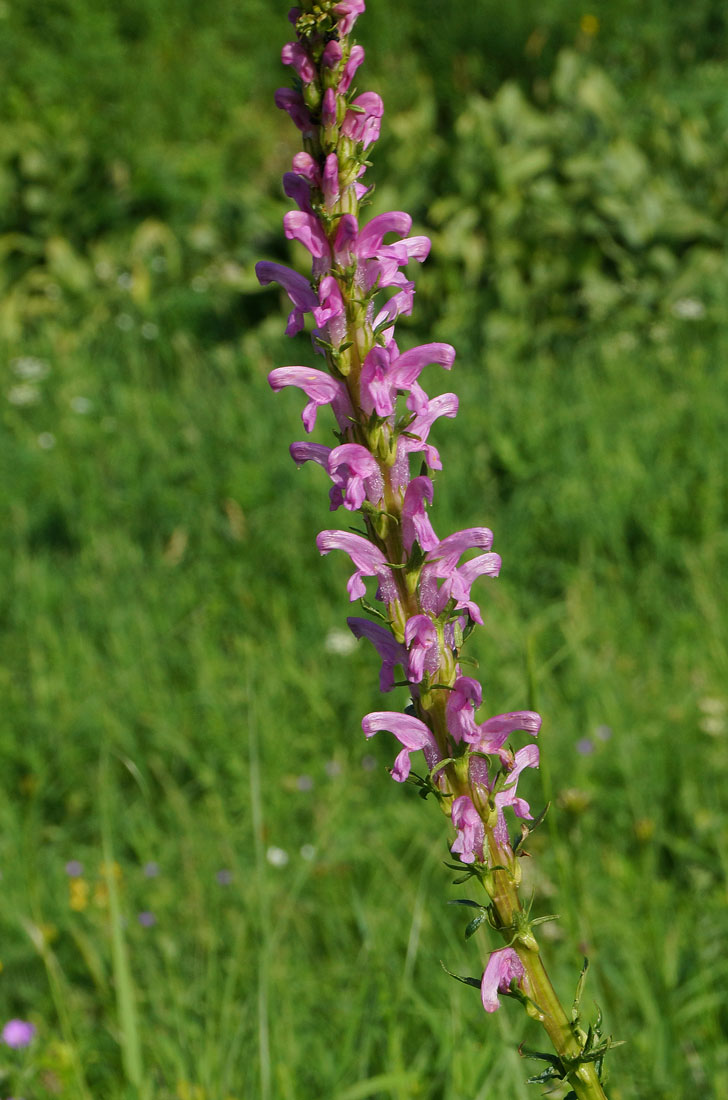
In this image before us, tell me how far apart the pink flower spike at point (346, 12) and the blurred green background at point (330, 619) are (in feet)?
2.43

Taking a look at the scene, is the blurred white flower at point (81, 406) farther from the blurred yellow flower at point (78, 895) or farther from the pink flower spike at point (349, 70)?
the pink flower spike at point (349, 70)

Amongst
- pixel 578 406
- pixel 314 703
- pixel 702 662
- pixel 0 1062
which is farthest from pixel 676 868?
pixel 578 406

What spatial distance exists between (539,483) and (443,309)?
6.76 feet

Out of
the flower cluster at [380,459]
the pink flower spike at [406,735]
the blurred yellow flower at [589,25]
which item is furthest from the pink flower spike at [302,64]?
the blurred yellow flower at [589,25]

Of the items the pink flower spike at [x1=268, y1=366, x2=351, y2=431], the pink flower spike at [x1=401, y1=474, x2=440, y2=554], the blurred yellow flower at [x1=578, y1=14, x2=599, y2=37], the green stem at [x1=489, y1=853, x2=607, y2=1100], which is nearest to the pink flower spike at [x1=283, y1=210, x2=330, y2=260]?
the pink flower spike at [x1=268, y1=366, x2=351, y2=431]

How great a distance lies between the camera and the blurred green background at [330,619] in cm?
224

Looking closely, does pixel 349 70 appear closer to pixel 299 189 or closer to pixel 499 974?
pixel 299 189

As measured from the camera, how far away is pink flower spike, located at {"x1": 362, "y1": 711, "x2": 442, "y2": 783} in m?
1.15

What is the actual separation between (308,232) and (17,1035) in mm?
1811

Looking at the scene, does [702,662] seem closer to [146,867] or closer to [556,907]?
[556,907]

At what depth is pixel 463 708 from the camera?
3.69 feet

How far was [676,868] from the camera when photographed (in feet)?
9.21

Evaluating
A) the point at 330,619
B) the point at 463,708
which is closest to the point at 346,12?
the point at 463,708

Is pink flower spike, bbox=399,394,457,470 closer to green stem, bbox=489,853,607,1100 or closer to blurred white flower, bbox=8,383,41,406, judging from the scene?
green stem, bbox=489,853,607,1100
